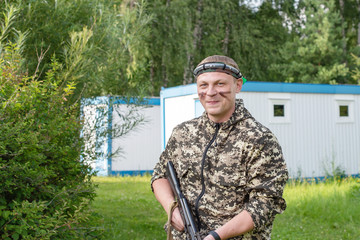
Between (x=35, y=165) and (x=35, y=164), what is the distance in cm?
3

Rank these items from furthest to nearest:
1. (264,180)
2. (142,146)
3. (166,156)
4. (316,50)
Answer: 1. (316,50)
2. (142,146)
3. (166,156)
4. (264,180)

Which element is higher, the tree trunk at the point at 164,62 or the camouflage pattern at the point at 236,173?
the tree trunk at the point at 164,62

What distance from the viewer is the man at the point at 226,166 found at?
2.21m

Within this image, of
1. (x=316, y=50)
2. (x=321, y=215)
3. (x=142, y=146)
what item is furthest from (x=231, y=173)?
(x=316, y=50)

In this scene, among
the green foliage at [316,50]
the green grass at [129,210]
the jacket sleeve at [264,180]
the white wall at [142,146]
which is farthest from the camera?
the green foliage at [316,50]

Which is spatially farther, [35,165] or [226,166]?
[35,165]

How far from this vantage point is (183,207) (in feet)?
7.80

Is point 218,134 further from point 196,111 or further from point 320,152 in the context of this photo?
point 320,152

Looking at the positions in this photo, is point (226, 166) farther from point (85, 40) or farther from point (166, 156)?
point (85, 40)

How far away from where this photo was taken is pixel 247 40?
2492cm

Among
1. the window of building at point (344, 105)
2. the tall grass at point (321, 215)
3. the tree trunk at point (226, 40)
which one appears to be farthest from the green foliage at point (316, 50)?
the tall grass at point (321, 215)

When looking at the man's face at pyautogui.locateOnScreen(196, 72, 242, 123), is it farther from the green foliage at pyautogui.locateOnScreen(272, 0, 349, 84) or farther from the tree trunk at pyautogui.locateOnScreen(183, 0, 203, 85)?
the green foliage at pyautogui.locateOnScreen(272, 0, 349, 84)

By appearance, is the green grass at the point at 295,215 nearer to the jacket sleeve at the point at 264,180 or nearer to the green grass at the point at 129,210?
the green grass at the point at 129,210

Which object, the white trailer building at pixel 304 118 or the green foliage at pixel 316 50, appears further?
the green foliage at pixel 316 50
